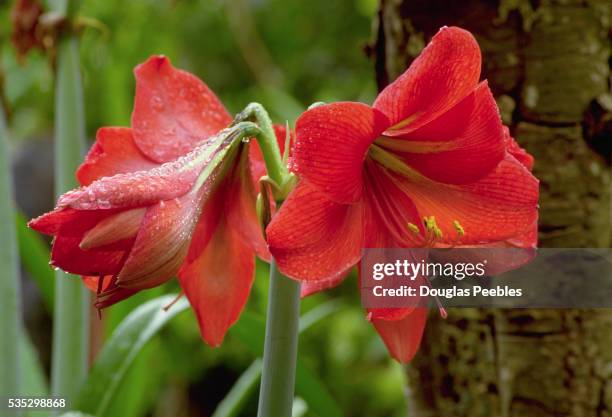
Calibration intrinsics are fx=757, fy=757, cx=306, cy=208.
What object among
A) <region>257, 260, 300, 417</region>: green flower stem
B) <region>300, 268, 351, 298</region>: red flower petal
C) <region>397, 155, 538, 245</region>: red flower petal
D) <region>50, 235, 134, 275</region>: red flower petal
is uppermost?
<region>397, 155, 538, 245</region>: red flower petal

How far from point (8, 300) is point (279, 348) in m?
0.45

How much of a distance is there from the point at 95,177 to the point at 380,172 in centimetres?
19

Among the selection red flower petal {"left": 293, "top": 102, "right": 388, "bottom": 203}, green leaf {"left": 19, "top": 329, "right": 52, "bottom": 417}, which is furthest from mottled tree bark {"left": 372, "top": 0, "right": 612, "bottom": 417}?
green leaf {"left": 19, "top": 329, "right": 52, "bottom": 417}

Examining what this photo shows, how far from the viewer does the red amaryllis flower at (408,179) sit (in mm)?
413

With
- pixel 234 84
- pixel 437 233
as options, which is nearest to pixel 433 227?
pixel 437 233

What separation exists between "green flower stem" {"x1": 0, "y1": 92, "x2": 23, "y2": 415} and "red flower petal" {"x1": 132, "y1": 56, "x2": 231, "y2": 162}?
336 millimetres

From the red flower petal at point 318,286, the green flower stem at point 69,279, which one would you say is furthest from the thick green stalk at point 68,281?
the red flower petal at point 318,286

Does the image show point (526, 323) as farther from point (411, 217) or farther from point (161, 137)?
point (161, 137)

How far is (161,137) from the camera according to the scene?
0.53 metres

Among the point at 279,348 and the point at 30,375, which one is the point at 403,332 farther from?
the point at 30,375

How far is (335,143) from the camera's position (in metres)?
0.41

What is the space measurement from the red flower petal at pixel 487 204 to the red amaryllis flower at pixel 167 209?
0.38ft

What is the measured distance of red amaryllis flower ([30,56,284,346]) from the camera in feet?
1.31

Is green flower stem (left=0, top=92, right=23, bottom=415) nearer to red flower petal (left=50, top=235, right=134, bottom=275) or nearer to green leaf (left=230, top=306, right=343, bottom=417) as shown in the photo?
green leaf (left=230, top=306, right=343, bottom=417)
